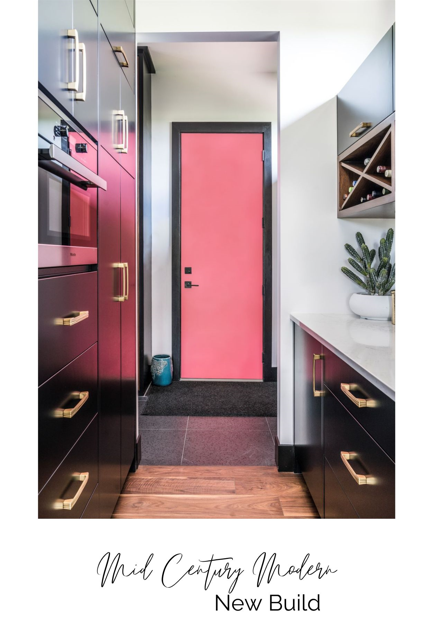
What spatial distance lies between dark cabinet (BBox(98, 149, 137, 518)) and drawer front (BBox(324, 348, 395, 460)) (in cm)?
83

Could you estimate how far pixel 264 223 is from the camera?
3.98 meters

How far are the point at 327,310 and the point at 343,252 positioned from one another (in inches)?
12.2

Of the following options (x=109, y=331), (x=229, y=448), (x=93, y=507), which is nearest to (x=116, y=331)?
(x=109, y=331)

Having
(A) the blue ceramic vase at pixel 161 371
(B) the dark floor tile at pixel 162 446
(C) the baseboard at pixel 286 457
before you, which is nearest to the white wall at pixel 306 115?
(C) the baseboard at pixel 286 457

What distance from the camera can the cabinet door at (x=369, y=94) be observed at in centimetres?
160

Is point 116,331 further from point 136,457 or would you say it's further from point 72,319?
point 136,457

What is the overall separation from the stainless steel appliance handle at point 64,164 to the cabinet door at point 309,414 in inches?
41.2

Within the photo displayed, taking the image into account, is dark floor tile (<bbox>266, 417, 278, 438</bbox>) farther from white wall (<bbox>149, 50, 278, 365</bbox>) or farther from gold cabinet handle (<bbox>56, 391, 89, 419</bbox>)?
gold cabinet handle (<bbox>56, 391, 89, 419</bbox>)

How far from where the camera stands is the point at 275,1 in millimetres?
2168

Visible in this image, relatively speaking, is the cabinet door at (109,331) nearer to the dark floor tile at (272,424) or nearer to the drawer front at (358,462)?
the drawer front at (358,462)

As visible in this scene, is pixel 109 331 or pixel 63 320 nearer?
pixel 63 320

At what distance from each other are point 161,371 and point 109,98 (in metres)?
2.52

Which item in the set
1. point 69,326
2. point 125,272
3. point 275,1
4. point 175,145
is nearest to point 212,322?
point 175,145
